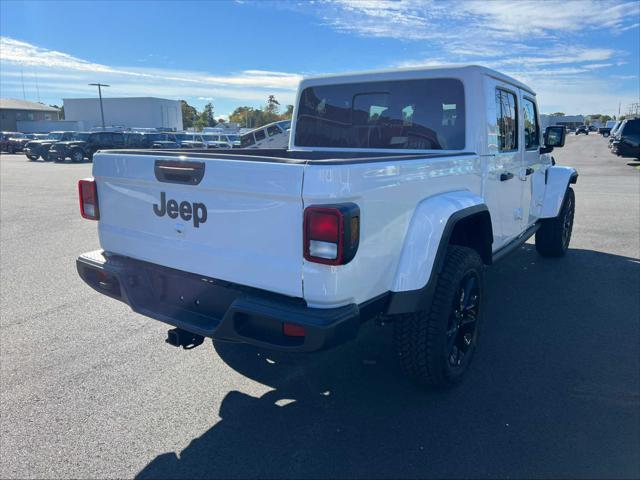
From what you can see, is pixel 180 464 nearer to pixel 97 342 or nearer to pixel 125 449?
pixel 125 449

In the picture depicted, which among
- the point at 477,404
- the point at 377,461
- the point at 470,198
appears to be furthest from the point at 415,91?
the point at 377,461

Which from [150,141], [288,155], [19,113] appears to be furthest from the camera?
[19,113]

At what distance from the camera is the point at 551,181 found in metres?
6.04

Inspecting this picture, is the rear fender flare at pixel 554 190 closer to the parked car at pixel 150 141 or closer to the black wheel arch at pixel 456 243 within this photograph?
the black wheel arch at pixel 456 243

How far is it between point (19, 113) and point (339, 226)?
94577mm

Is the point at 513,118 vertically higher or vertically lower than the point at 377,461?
higher

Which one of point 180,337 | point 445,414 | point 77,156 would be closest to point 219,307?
point 180,337

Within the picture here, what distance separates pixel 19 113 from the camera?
81188 mm

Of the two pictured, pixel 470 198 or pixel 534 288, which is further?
pixel 534 288

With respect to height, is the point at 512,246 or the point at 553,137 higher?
the point at 553,137

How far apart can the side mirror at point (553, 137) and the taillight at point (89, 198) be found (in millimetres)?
4512

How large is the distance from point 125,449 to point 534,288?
440cm

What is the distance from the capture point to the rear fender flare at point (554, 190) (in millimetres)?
5922

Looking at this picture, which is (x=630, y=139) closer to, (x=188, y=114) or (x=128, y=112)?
(x=128, y=112)
